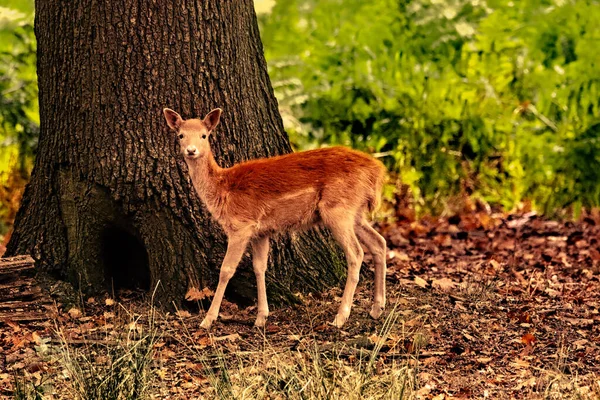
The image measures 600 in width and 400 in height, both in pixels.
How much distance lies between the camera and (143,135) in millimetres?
7172

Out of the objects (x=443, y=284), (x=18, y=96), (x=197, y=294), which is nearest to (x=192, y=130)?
(x=197, y=294)

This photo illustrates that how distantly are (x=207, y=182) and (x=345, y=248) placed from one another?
1063mm

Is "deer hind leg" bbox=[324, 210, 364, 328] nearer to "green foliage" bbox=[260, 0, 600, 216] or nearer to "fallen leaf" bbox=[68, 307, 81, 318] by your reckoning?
"fallen leaf" bbox=[68, 307, 81, 318]

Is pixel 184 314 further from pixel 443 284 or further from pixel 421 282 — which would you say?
pixel 443 284

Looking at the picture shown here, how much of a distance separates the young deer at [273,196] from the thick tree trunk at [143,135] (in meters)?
Answer: 0.39

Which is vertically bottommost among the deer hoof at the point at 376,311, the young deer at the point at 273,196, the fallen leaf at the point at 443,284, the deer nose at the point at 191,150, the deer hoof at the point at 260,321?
the fallen leaf at the point at 443,284

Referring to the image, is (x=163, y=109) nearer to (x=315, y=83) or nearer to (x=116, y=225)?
(x=116, y=225)

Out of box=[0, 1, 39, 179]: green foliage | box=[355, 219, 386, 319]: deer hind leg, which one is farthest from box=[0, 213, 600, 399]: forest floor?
box=[0, 1, 39, 179]: green foliage

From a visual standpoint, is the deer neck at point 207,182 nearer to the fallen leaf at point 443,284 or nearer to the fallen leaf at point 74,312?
the fallen leaf at point 74,312

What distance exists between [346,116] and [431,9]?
184 cm

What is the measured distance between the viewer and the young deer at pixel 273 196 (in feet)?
22.3

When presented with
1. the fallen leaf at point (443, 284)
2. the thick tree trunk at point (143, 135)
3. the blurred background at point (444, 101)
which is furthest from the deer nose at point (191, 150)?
the blurred background at point (444, 101)

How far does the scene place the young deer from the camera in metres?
6.79

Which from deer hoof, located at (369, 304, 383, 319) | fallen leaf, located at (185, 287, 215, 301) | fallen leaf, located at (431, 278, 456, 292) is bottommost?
fallen leaf, located at (431, 278, 456, 292)
